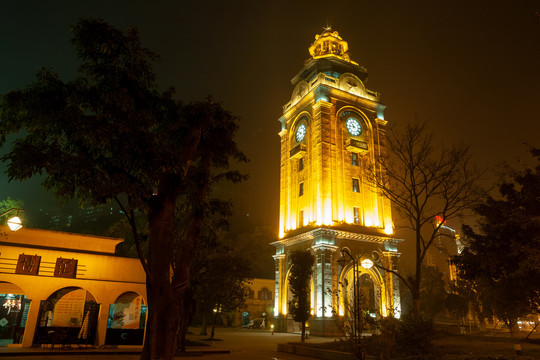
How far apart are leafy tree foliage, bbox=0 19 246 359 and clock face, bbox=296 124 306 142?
38.2 m

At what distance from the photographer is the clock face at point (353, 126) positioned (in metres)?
45.8

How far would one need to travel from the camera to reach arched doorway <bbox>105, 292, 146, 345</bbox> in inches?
786

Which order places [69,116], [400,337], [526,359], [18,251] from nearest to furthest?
[69,116]
[526,359]
[400,337]
[18,251]

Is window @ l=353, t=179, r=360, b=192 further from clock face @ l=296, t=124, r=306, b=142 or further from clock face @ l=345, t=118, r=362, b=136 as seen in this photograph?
clock face @ l=296, t=124, r=306, b=142

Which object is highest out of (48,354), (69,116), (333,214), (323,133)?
(323,133)

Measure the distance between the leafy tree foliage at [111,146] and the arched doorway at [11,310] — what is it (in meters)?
15.0

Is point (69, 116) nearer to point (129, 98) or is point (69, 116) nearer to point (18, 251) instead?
point (129, 98)

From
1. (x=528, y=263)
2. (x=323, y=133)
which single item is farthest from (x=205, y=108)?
(x=323, y=133)

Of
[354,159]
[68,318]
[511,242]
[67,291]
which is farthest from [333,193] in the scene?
[68,318]

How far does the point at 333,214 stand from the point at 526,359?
28.2m

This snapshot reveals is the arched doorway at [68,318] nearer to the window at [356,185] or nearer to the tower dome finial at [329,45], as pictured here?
the window at [356,185]

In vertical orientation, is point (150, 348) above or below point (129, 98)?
below

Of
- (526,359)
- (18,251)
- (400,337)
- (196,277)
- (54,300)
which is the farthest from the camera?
(196,277)

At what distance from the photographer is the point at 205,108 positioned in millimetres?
10180
